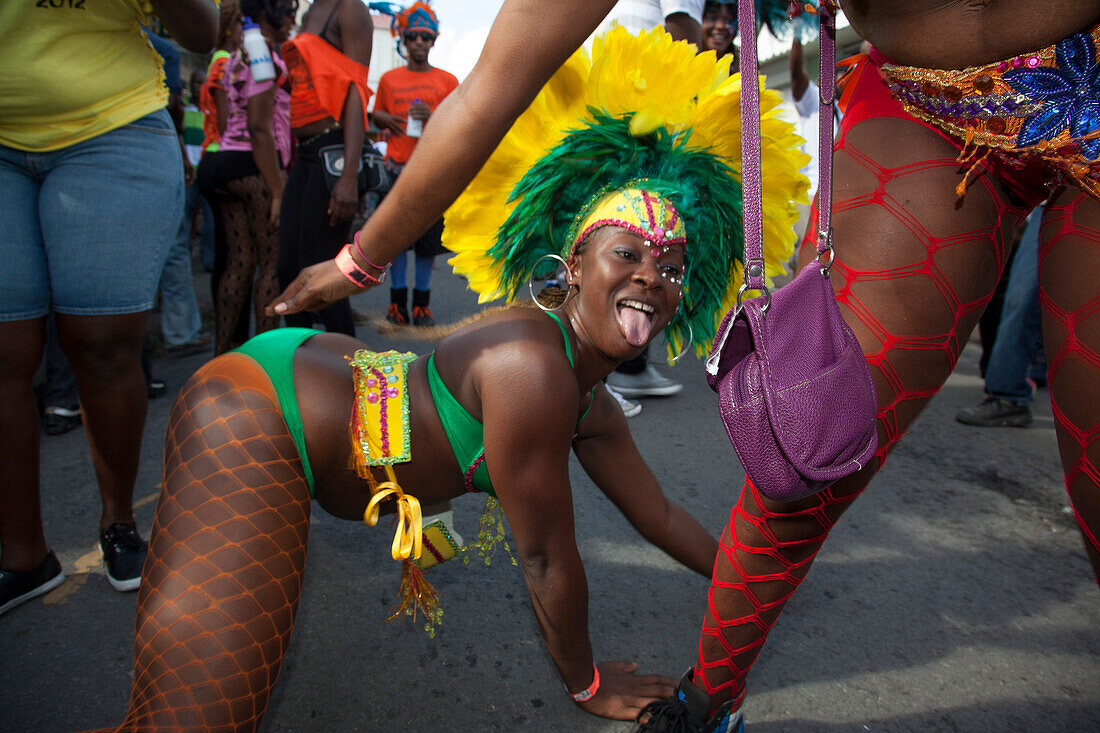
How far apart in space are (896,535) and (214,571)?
2.45 metres

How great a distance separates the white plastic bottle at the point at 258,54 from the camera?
3.48 meters

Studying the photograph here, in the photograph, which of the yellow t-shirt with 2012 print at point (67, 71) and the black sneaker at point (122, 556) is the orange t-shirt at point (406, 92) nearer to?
the yellow t-shirt with 2012 print at point (67, 71)

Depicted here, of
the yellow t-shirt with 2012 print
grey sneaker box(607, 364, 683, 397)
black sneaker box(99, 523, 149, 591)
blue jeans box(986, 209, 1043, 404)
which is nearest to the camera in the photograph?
the yellow t-shirt with 2012 print

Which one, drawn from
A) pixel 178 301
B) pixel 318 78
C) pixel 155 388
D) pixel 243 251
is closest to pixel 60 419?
pixel 155 388

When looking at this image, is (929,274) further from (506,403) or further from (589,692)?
(589,692)

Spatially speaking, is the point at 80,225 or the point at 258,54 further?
the point at 258,54

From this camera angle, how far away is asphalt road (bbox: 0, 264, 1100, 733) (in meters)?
1.80

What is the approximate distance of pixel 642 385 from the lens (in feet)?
13.8

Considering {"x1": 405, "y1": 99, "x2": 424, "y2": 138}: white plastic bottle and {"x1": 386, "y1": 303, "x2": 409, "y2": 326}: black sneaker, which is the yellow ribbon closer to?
{"x1": 386, "y1": 303, "x2": 409, "y2": 326}: black sneaker

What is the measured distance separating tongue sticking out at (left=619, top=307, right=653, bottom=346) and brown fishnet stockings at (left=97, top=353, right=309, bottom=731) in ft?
2.62

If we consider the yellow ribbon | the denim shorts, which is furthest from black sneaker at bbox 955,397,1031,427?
the denim shorts

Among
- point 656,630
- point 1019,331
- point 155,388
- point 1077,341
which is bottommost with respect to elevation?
point 155,388

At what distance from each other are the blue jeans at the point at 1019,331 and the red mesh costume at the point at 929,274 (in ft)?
8.68

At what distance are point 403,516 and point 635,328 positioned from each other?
0.69 m
